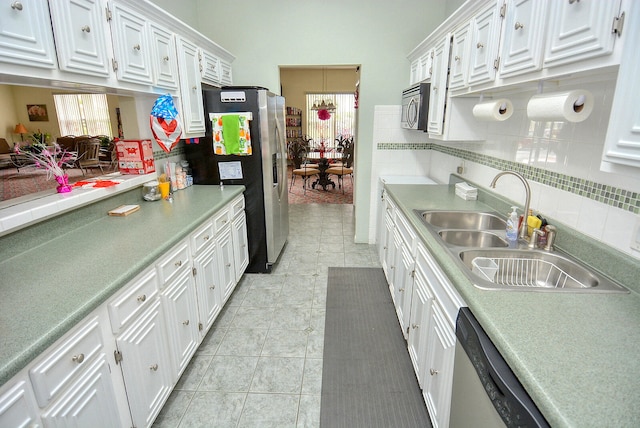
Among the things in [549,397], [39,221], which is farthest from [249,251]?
[549,397]

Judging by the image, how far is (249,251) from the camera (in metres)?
3.29

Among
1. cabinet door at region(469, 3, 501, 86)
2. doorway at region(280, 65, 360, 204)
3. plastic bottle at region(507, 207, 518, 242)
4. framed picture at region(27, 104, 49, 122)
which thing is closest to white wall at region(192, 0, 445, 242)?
cabinet door at region(469, 3, 501, 86)

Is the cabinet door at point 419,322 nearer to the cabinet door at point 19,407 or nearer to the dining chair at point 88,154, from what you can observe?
the cabinet door at point 19,407

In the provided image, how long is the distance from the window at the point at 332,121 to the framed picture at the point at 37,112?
8287mm

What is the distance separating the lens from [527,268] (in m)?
1.57

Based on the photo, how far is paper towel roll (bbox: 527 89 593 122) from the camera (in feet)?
3.92

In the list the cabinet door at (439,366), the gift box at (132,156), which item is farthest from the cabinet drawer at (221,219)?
the cabinet door at (439,366)

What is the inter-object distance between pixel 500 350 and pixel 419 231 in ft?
3.13

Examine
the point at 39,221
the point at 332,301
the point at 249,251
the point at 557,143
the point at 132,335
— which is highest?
the point at 557,143

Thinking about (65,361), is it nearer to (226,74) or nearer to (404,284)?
(404,284)

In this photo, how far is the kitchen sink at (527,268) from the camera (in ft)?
4.51

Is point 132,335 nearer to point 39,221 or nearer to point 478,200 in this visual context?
point 39,221

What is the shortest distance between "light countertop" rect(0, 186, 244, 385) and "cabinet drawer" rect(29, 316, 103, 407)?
0.07 m

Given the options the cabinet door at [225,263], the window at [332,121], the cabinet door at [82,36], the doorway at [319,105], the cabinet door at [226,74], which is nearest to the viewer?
the cabinet door at [82,36]
